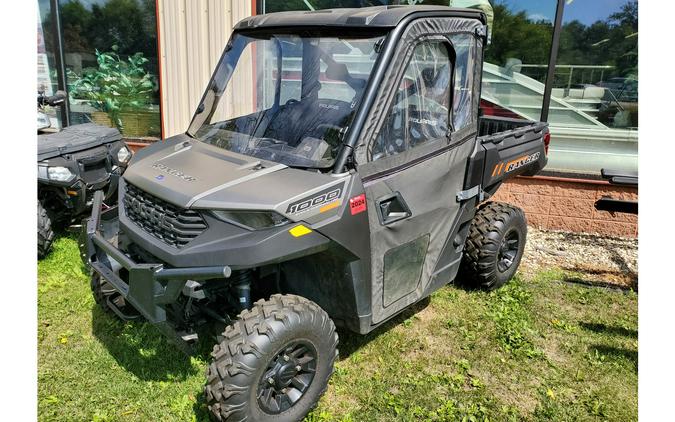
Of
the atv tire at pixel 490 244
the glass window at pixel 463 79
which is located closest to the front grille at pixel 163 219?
the glass window at pixel 463 79

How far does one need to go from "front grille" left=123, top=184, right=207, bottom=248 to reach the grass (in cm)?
102

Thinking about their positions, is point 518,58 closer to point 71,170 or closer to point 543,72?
point 543,72

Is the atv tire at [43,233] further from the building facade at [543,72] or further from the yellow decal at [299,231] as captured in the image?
the yellow decal at [299,231]

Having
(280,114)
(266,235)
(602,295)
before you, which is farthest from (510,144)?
(266,235)

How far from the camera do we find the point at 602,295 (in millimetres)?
4738

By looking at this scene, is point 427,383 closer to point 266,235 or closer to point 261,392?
point 261,392

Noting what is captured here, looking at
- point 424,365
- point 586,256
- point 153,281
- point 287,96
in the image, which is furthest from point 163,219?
point 586,256

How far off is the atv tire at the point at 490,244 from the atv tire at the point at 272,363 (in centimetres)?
187

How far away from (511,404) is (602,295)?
203cm

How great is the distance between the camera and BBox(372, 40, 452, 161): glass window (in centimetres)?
305

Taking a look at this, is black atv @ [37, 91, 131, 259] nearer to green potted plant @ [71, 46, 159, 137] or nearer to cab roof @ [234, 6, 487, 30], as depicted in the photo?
green potted plant @ [71, 46, 159, 137]

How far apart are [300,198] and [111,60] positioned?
629 cm

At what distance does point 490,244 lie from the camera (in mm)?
4371

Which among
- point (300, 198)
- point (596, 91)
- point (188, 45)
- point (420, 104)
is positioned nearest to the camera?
point (300, 198)
